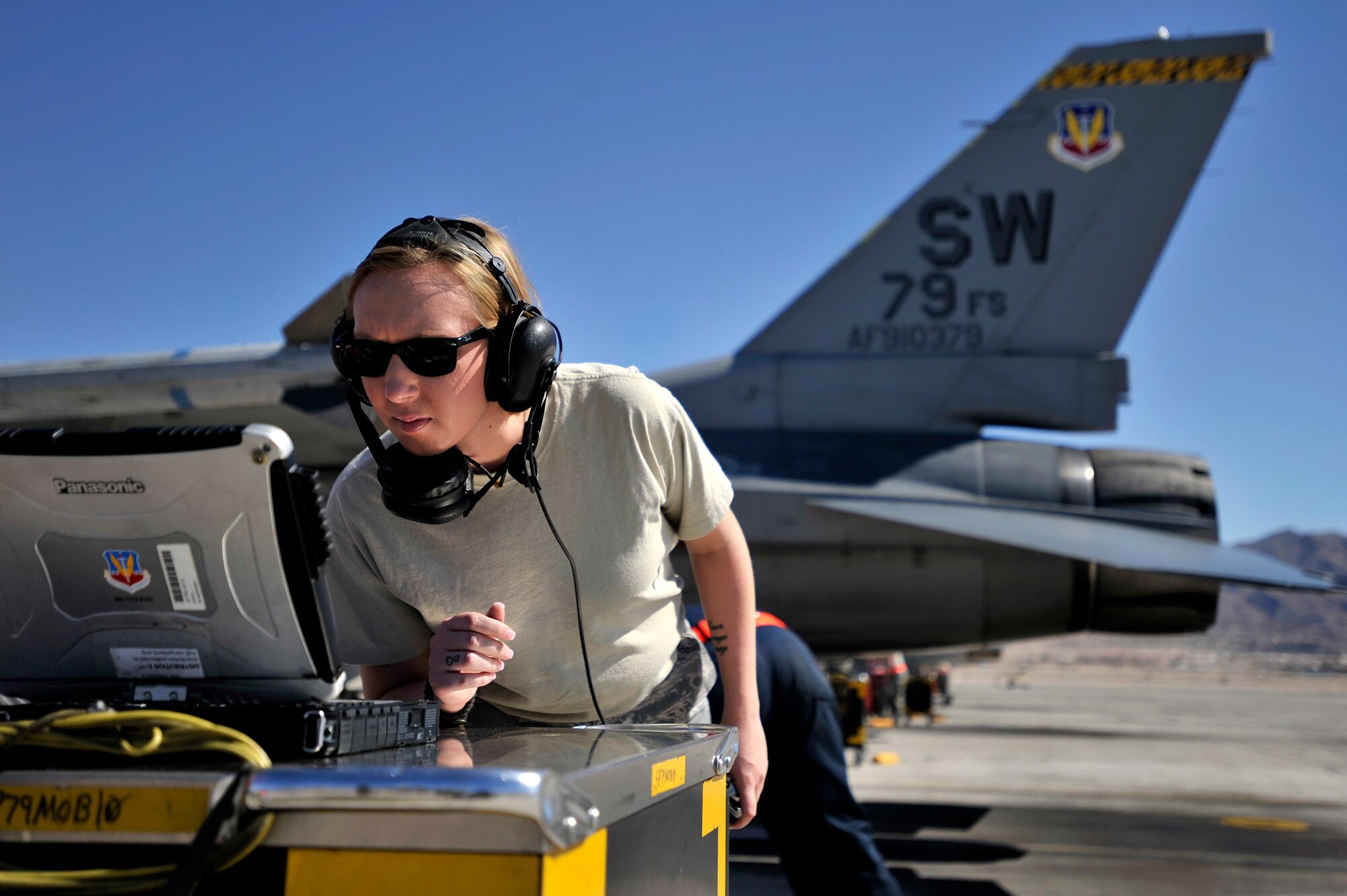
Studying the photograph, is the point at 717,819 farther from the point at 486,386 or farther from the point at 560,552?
the point at 486,386

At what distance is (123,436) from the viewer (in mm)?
954

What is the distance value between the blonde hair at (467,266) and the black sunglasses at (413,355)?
0.11 m

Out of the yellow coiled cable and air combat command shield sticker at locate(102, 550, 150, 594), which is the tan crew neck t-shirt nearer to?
air combat command shield sticker at locate(102, 550, 150, 594)

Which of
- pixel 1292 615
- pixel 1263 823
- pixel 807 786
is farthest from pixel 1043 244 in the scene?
pixel 1292 615

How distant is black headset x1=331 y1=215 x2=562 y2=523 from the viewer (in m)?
1.26

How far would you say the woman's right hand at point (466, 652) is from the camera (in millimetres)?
1203

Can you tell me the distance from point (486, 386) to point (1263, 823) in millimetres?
6738

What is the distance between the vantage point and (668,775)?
1.02 m

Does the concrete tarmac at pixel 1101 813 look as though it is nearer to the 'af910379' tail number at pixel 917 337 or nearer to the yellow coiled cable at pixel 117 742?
the yellow coiled cable at pixel 117 742

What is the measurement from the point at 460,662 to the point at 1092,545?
446 centimetres

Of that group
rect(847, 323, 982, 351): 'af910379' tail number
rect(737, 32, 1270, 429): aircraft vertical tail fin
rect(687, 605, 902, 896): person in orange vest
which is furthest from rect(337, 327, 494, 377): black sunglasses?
rect(847, 323, 982, 351): 'af910379' tail number

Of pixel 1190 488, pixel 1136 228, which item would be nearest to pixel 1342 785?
pixel 1190 488

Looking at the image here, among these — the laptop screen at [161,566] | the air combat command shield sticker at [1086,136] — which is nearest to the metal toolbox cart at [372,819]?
the laptop screen at [161,566]

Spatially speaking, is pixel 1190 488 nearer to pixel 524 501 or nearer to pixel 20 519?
pixel 524 501
